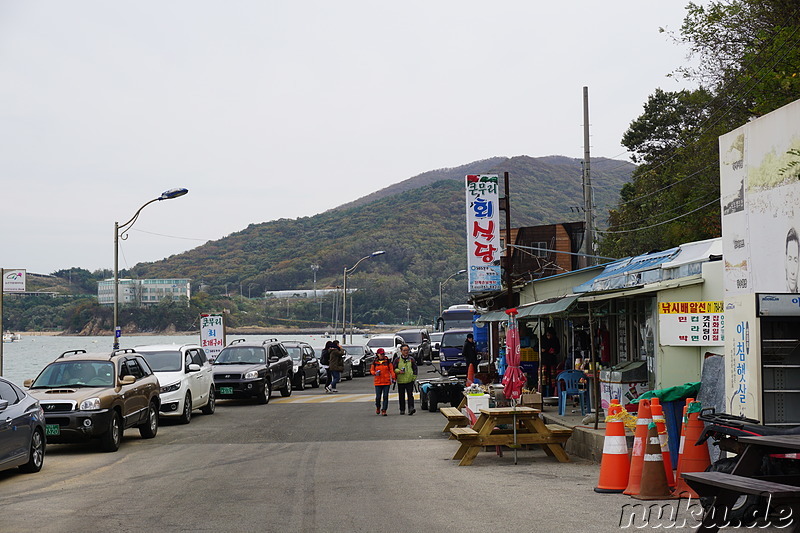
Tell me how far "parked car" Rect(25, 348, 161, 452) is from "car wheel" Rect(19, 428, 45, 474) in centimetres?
171

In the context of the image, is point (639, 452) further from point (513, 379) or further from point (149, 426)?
point (149, 426)

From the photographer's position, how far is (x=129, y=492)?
11.1 m

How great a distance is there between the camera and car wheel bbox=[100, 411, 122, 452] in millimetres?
15617

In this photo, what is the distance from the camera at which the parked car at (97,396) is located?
15281 millimetres

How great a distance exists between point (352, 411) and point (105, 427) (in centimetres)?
904

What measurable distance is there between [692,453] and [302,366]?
24.6 metres

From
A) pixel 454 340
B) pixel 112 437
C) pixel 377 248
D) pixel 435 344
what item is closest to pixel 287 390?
pixel 454 340

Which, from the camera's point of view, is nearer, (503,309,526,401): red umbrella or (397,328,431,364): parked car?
(503,309,526,401): red umbrella

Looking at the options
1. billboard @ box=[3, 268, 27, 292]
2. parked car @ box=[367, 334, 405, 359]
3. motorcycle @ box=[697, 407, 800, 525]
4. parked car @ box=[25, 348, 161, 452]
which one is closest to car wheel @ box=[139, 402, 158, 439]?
parked car @ box=[25, 348, 161, 452]

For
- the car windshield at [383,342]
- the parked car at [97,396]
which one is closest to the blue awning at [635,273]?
the parked car at [97,396]

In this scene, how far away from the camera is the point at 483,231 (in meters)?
30.3

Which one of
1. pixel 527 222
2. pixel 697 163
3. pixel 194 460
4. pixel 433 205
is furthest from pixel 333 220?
pixel 194 460

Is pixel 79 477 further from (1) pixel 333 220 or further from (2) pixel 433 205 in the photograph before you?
(1) pixel 333 220

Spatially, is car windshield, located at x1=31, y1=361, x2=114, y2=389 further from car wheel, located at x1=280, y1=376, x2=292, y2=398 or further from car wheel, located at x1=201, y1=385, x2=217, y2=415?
car wheel, located at x1=280, y1=376, x2=292, y2=398
